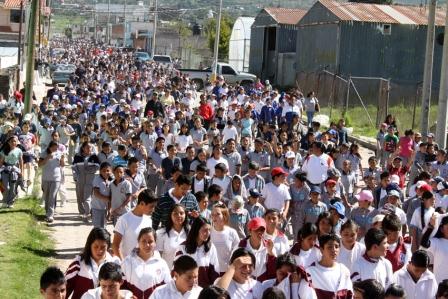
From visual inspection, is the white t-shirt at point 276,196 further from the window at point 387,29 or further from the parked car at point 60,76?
the parked car at point 60,76

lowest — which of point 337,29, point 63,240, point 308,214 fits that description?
point 63,240

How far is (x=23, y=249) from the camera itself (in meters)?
14.6

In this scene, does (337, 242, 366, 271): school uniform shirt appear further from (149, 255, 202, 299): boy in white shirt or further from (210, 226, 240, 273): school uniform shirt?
(149, 255, 202, 299): boy in white shirt

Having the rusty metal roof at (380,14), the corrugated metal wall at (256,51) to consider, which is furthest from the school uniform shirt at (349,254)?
the corrugated metal wall at (256,51)

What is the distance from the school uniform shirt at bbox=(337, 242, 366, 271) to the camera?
354 inches

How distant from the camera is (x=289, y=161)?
16.7 metres

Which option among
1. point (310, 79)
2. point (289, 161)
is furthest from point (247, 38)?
point (289, 161)

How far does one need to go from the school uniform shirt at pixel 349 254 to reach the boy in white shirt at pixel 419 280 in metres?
0.47

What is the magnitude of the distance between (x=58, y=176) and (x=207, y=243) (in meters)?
8.24

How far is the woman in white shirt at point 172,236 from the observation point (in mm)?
9820

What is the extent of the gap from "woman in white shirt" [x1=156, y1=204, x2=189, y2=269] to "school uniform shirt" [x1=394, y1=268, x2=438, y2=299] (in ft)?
Answer: 7.76

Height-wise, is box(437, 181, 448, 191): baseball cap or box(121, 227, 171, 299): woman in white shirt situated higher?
box(437, 181, 448, 191): baseball cap

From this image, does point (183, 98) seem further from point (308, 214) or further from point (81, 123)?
point (308, 214)

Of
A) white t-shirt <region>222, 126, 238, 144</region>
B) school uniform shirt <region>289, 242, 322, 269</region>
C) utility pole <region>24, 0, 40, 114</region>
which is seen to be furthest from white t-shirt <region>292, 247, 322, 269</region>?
utility pole <region>24, 0, 40, 114</region>
